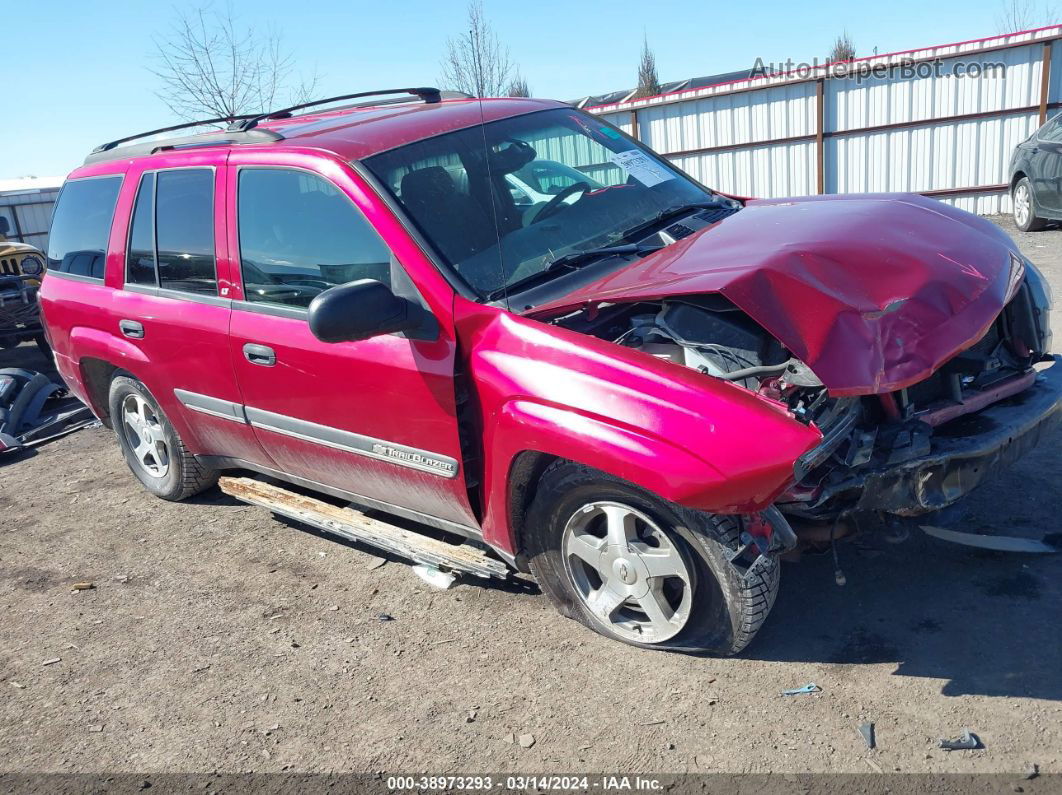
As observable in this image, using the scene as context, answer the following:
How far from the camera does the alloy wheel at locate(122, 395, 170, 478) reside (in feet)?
17.2

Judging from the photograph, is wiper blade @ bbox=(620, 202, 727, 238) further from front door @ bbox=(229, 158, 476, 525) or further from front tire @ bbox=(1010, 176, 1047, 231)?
front tire @ bbox=(1010, 176, 1047, 231)

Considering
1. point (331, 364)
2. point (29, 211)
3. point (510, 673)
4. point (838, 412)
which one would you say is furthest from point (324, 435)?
point (29, 211)

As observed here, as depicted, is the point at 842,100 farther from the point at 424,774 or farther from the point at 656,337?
the point at 424,774

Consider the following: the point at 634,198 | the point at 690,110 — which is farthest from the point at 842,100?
the point at 634,198

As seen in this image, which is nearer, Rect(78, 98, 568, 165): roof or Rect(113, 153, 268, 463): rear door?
Rect(78, 98, 568, 165): roof

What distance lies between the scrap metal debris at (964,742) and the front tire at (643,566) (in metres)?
0.64

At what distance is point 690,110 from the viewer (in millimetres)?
17375

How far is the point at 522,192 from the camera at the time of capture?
3.81m

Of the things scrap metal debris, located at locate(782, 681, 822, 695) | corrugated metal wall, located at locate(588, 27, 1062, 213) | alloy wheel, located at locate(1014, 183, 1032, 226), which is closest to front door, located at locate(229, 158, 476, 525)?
scrap metal debris, located at locate(782, 681, 822, 695)

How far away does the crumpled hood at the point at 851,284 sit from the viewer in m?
2.80

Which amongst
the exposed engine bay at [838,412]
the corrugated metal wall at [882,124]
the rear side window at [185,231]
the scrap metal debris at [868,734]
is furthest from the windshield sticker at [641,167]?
the corrugated metal wall at [882,124]

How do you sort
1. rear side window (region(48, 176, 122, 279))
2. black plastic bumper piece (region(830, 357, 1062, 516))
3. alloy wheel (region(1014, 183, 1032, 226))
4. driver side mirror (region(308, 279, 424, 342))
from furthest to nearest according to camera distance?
alloy wheel (region(1014, 183, 1032, 226)) → rear side window (region(48, 176, 122, 279)) → driver side mirror (region(308, 279, 424, 342)) → black plastic bumper piece (region(830, 357, 1062, 516))

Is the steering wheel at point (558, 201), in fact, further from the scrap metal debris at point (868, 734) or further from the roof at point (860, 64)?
the roof at point (860, 64)

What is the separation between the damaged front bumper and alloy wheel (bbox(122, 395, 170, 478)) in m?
3.76
